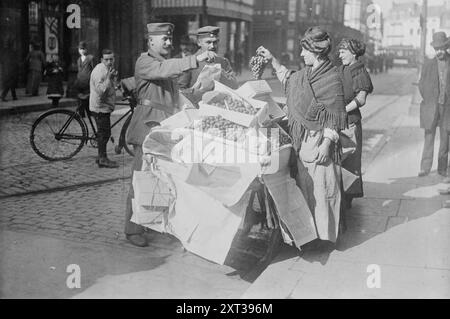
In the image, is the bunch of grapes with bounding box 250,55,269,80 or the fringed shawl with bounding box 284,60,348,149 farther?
the bunch of grapes with bounding box 250,55,269,80

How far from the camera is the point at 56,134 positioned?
8.57 meters

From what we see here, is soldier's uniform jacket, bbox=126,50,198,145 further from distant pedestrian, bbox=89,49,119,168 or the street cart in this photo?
distant pedestrian, bbox=89,49,119,168

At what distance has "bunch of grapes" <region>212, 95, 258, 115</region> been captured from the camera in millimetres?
4570

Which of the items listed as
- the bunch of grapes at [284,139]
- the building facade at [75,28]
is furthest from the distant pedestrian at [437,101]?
the building facade at [75,28]

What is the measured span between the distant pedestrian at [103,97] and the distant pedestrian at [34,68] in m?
9.51

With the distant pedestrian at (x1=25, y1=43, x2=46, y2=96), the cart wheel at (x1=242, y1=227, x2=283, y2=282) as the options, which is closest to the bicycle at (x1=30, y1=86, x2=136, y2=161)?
the cart wheel at (x1=242, y1=227, x2=283, y2=282)

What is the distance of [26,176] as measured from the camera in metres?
7.64

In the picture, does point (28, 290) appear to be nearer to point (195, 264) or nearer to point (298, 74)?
point (195, 264)

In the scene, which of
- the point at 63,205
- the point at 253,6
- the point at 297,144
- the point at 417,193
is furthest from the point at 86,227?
the point at 253,6

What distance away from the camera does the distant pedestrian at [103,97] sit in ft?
27.4

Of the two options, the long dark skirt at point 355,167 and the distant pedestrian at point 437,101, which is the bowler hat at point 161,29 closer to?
the long dark skirt at point 355,167

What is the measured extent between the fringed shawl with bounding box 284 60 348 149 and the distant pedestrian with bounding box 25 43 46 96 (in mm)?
13864

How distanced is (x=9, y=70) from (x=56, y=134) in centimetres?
992
